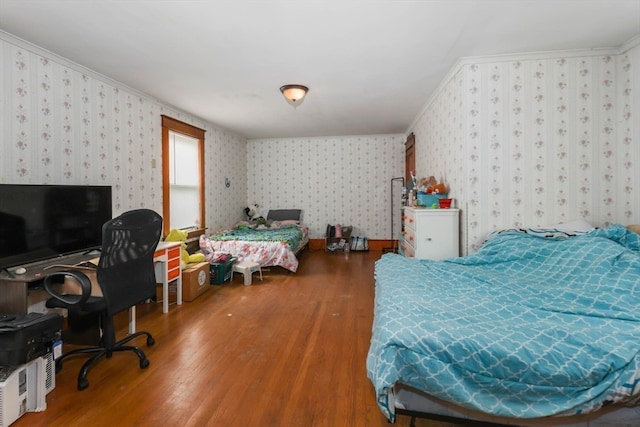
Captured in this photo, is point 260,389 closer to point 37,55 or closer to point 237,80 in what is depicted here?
point 237,80

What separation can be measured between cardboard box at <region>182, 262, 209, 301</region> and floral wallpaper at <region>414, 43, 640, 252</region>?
9.68ft

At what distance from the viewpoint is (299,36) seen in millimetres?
2574

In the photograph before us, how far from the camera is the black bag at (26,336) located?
1.66 meters

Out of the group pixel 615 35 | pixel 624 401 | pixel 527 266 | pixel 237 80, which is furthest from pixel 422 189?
pixel 624 401

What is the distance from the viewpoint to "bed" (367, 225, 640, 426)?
1.27 meters

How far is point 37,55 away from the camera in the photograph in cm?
274

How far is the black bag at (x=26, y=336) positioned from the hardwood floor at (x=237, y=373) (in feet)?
1.13

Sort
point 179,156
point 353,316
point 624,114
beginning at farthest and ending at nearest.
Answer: point 179,156 < point 353,316 < point 624,114

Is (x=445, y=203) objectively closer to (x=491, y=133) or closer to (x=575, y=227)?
(x=491, y=133)

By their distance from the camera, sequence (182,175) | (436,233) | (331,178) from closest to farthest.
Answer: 1. (436,233)
2. (182,175)
3. (331,178)

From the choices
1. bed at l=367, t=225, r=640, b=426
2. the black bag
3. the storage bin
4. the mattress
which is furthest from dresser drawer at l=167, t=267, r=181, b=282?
the storage bin

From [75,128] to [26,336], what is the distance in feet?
7.15

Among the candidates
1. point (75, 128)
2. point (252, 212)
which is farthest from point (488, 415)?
point (252, 212)

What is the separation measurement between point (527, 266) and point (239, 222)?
5.32 m
